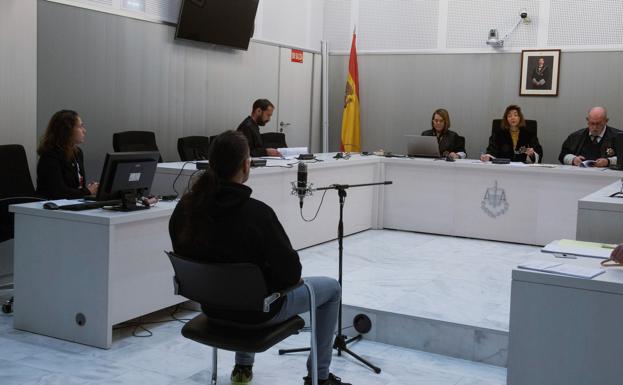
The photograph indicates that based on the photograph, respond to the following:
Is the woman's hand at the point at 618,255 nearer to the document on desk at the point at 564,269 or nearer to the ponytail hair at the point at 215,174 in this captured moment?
the document on desk at the point at 564,269

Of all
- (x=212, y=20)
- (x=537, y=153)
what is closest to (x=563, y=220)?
(x=537, y=153)

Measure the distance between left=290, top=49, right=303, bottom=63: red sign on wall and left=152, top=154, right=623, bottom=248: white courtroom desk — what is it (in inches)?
97.6

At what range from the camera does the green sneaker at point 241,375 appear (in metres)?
3.25

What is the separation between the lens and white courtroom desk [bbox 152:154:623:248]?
6407 mm

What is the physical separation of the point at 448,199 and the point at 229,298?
4823mm

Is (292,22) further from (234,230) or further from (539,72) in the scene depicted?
(234,230)

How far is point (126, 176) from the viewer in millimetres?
3918

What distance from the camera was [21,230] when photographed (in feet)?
13.3

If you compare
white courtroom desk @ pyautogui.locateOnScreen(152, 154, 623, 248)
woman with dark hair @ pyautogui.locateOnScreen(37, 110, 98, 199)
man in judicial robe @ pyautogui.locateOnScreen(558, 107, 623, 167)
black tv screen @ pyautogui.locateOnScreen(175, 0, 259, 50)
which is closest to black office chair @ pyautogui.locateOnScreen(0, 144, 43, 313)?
woman with dark hair @ pyautogui.locateOnScreen(37, 110, 98, 199)

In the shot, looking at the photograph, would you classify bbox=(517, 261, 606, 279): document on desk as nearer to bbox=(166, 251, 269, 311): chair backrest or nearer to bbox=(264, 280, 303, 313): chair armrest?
bbox=(264, 280, 303, 313): chair armrest

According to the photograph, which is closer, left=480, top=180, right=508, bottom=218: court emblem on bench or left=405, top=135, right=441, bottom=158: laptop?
left=480, top=180, right=508, bottom=218: court emblem on bench

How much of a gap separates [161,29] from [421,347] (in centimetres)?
447

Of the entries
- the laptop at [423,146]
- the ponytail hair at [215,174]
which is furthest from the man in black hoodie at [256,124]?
the ponytail hair at [215,174]

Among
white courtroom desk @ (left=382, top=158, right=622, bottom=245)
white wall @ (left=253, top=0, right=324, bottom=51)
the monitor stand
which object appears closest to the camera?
the monitor stand
